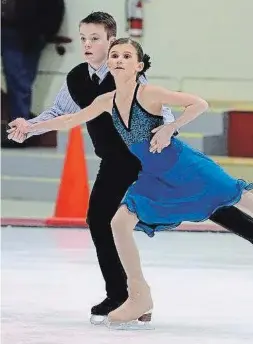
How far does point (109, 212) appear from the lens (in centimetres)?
373

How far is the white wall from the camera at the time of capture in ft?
30.4

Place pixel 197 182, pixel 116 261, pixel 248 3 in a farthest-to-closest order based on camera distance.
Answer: pixel 248 3 < pixel 116 261 < pixel 197 182

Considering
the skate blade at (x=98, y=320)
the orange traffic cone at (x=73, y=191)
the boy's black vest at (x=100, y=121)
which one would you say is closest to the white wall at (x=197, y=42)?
the orange traffic cone at (x=73, y=191)

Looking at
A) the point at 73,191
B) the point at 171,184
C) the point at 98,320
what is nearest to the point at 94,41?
the point at 171,184

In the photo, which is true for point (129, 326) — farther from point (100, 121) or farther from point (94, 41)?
point (94, 41)

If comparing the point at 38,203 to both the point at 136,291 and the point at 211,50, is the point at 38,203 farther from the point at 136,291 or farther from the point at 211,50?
the point at 136,291

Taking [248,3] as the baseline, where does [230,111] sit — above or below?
below

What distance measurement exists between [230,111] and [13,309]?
5.18 metres

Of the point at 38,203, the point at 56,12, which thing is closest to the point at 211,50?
the point at 56,12

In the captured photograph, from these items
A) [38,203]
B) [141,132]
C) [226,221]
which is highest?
[141,132]

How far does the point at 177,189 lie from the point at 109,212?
309mm

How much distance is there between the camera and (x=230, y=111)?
8906 mm

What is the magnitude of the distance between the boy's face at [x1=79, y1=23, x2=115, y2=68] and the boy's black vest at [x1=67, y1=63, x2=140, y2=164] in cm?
8

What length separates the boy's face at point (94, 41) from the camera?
3.70 meters
